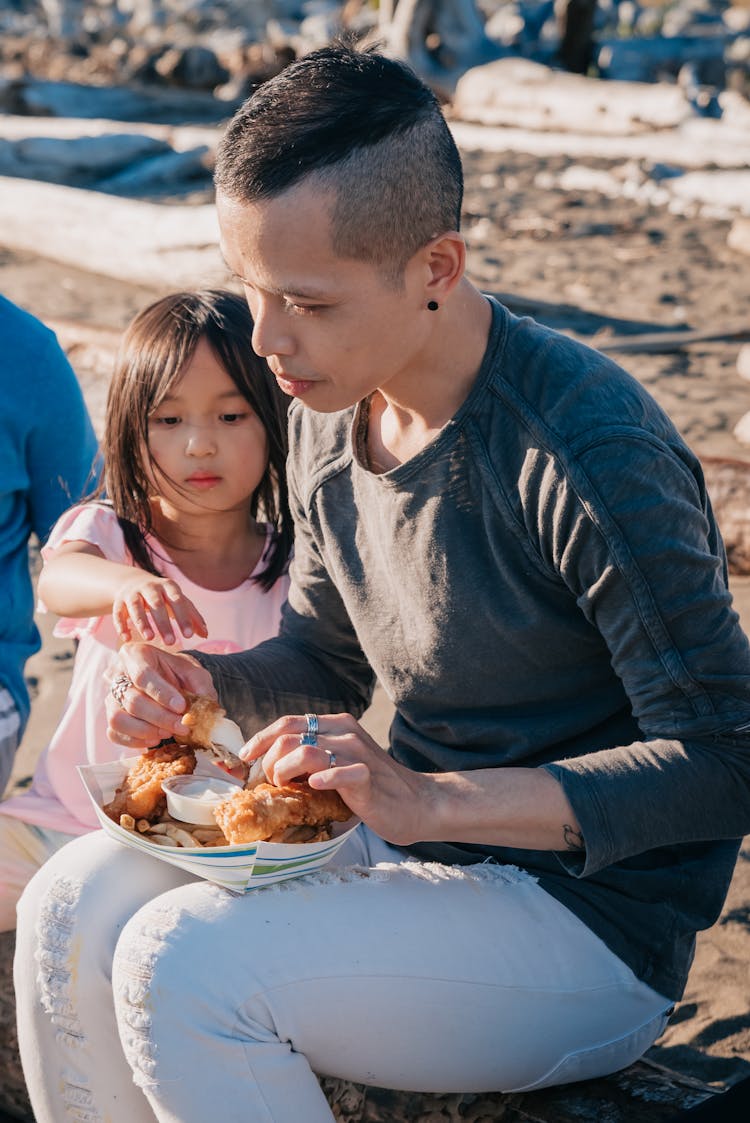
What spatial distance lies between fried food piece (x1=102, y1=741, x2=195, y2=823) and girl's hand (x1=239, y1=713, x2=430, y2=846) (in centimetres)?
26

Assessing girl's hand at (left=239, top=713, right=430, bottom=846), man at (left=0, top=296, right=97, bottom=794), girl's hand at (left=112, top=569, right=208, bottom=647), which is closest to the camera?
girl's hand at (left=239, top=713, right=430, bottom=846)

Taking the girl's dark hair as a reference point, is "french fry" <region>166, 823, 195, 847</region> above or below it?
below

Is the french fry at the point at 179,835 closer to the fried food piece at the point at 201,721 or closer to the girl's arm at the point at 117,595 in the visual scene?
the fried food piece at the point at 201,721

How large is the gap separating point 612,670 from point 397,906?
20.0 inches

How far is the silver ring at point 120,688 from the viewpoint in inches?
88.4

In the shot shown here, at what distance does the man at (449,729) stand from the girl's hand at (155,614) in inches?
8.1

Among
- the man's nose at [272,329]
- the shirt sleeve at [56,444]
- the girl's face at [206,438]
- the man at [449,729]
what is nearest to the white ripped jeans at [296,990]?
the man at [449,729]

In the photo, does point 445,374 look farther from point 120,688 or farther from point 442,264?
point 120,688

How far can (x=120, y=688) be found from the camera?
7.41 feet

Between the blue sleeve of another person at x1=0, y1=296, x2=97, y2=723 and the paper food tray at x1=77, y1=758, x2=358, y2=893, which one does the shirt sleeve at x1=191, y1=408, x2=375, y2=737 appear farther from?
the blue sleeve of another person at x1=0, y1=296, x2=97, y2=723

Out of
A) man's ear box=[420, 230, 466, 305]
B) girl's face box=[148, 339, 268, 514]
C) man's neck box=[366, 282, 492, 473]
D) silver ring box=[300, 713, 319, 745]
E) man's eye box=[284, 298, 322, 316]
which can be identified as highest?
man's ear box=[420, 230, 466, 305]

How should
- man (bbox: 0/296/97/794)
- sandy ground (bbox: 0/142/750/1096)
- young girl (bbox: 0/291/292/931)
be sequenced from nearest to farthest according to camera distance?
1. young girl (bbox: 0/291/292/931)
2. man (bbox: 0/296/97/794)
3. sandy ground (bbox: 0/142/750/1096)

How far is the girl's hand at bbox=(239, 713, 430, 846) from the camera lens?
1.83 meters

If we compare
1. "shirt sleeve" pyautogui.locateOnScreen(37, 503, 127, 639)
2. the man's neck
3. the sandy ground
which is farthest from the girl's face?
the sandy ground
